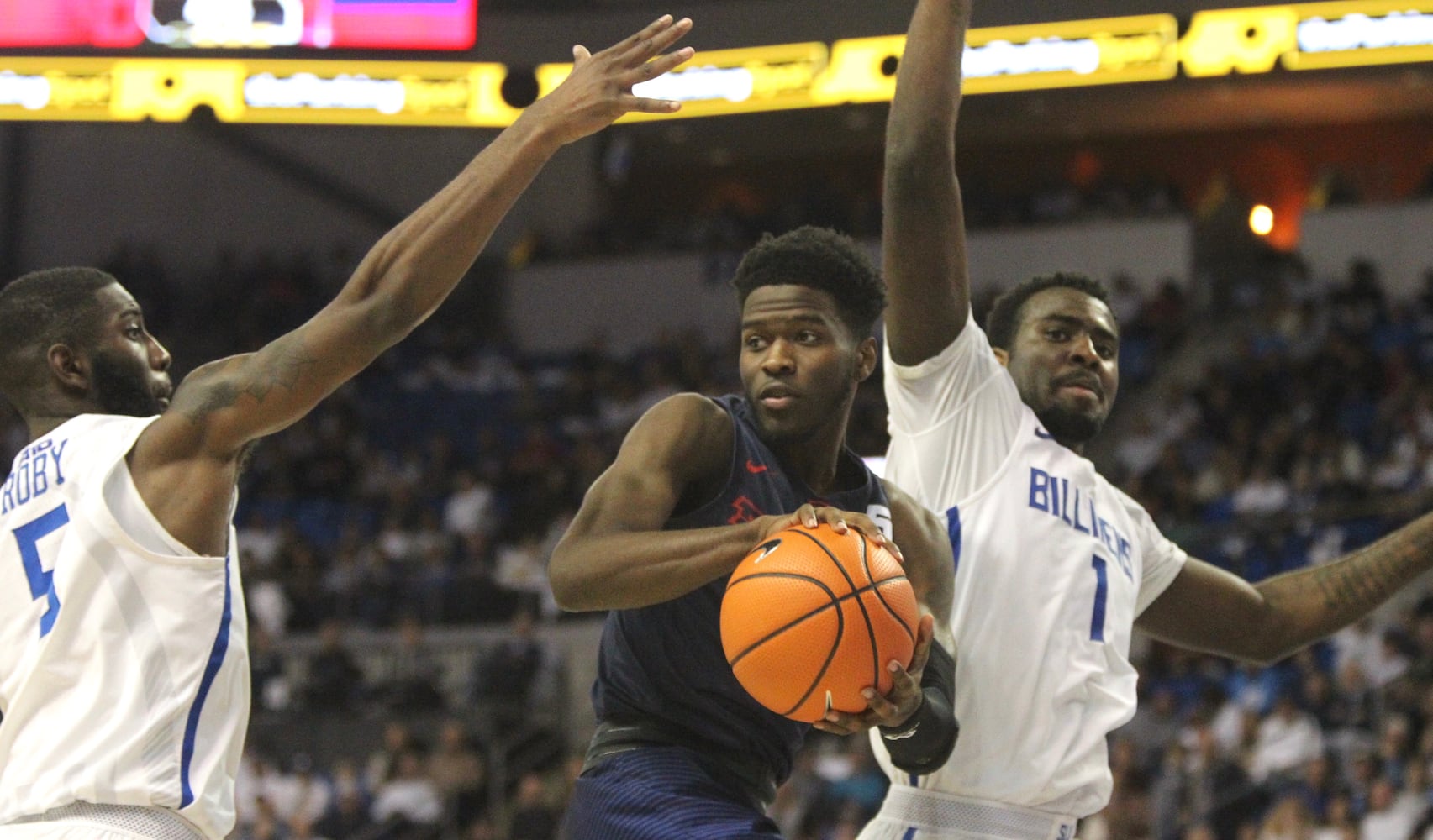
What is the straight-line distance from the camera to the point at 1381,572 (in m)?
5.09

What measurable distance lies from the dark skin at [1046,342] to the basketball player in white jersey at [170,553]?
0.87 metres

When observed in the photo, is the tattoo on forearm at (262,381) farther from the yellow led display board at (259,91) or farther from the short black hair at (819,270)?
the yellow led display board at (259,91)

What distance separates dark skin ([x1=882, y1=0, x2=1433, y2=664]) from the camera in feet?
13.9

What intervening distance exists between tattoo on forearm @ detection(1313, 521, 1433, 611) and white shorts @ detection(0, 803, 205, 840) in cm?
340

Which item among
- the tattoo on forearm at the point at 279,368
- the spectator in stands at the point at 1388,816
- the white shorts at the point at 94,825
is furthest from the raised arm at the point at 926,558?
the spectator in stands at the point at 1388,816

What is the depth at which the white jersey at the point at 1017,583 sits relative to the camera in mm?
4219

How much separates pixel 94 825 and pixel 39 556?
0.58 meters

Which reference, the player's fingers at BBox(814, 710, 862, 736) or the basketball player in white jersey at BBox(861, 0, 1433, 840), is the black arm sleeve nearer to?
the player's fingers at BBox(814, 710, 862, 736)

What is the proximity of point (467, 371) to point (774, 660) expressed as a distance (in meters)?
18.1

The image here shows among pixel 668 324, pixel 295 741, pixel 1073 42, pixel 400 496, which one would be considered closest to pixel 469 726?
pixel 295 741

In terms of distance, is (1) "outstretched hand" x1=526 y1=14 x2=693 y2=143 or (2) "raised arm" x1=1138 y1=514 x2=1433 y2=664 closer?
(1) "outstretched hand" x1=526 y1=14 x2=693 y2=143

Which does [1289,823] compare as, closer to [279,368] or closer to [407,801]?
[407,801]

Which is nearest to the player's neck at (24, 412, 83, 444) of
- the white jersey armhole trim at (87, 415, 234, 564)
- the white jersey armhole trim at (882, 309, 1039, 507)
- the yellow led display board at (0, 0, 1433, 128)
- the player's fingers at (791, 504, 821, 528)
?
the white jersey armhole trim at (87, 415, 234, 564)

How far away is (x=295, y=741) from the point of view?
14453 mm
